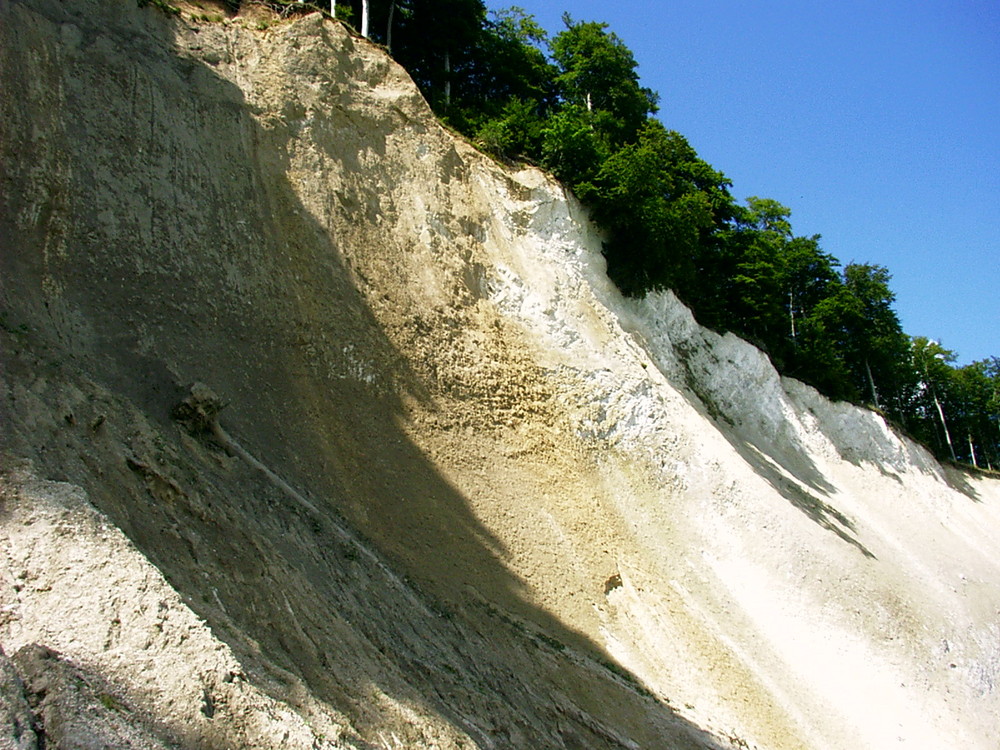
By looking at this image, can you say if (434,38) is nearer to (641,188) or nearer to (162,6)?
(641,188)

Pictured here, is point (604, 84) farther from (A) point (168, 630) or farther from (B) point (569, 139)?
(A) point (168, 630)

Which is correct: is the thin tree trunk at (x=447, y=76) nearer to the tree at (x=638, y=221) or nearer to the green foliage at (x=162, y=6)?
the tree at (x=638, y=221)

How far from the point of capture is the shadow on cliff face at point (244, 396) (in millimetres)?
7973

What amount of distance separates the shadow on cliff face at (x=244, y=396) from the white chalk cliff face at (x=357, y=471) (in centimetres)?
6

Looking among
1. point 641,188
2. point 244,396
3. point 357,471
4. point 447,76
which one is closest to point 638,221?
point 641,188

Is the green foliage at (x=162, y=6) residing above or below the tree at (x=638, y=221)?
below

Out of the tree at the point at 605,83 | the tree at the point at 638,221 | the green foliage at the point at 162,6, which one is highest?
the tree at the point at 605,83

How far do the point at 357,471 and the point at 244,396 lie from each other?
2468 mm

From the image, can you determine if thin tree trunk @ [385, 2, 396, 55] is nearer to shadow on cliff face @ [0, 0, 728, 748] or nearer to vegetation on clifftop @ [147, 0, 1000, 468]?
vegetation on clifftop @ [147, 0, 1000, 468]

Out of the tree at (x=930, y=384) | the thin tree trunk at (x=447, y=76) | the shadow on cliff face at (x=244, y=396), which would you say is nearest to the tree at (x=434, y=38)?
the thin tree trunk at (x=447, y=76)

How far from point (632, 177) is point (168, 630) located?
20470 millimetres

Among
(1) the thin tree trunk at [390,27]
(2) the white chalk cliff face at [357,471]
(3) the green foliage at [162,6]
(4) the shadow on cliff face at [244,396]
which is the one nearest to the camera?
(2) the white chalk cliff face at [357,471]

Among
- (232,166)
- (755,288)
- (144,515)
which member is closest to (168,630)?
(144,515)

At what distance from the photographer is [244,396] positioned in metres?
14.0
